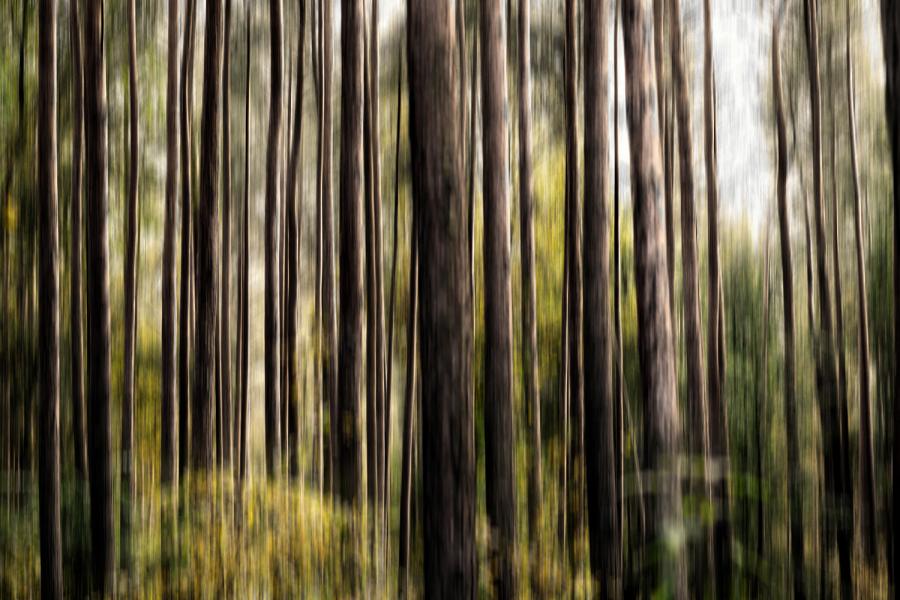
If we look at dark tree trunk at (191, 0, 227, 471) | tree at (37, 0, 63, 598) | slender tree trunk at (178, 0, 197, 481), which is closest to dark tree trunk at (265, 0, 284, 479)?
dark tree trunk at (191, 0, 227, 471)

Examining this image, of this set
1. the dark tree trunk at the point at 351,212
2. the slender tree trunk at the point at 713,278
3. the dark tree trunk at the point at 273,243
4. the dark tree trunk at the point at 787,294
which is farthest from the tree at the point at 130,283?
the dark tree trunk at the point at 787,294

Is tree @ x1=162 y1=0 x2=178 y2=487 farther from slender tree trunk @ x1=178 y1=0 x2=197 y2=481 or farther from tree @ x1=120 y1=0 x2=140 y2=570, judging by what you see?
tree @ x1=120 y1=0 x2=140 y2=570

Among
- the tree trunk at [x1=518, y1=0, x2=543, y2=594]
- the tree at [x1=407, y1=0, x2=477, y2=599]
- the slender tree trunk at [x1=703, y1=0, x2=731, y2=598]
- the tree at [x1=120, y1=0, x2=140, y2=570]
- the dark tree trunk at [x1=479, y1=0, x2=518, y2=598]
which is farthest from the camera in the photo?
the slender tree trunk at [x1=703, y1=0, x2=731, y2=598]

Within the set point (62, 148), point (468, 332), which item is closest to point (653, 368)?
point (468, 332)

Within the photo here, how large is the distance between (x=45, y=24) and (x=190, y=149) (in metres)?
2.62

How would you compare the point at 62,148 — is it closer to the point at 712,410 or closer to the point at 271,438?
the point at 271,438

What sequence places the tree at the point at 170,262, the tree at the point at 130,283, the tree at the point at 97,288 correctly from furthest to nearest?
1. the tree at the point at 170,262
2. the tree at the point at 130,283
3. the tree at the point at 97,288

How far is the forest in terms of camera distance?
4055mm

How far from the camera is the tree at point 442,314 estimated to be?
10.1 feet

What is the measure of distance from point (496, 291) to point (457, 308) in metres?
2.84

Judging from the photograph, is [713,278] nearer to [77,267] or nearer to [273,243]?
[273,243]

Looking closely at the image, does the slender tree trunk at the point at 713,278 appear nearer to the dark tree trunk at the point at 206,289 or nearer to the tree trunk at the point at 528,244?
the tree trunk at the point at 528,244

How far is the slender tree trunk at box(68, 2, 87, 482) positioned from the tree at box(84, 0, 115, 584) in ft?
2.04

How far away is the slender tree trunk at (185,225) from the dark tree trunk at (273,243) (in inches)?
31.9
